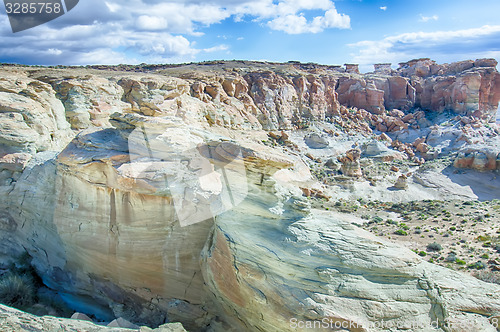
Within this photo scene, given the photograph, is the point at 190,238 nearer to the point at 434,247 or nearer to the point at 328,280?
Answer: the point at 328,280

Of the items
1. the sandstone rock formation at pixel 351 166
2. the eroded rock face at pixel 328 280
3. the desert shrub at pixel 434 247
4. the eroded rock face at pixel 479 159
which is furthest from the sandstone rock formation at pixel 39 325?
the eroded rock face at pixel 479 159

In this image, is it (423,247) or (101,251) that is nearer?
(101,251)

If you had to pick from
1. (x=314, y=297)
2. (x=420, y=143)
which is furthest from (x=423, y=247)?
(x=420, y=143)

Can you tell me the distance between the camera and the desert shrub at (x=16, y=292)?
A: 430 inches

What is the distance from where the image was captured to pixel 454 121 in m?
60.1

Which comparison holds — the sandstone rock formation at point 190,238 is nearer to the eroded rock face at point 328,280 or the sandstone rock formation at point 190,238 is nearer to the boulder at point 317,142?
the eroded rock face at point 328,280

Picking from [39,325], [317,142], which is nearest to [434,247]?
[39,325]

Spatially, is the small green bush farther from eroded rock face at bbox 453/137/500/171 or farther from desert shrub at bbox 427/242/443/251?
eroded rock face at bbox 453/137/500/171

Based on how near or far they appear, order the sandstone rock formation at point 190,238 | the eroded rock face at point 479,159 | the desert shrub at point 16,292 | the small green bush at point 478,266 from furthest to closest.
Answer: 1. the eroded rock face at point 479,159
2. the small green bush at point 478,266
3. the desert shrub at point 16,292
4. the sandstone rock formation at point 190,238

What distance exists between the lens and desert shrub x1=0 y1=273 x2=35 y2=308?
1091 cm

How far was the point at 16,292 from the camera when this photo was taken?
11133mm

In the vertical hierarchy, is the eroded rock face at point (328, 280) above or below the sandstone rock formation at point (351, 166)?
above

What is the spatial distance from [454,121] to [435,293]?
205ft

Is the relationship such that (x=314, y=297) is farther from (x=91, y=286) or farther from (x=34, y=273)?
(x=34, y=273)
